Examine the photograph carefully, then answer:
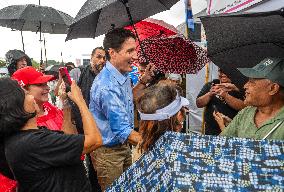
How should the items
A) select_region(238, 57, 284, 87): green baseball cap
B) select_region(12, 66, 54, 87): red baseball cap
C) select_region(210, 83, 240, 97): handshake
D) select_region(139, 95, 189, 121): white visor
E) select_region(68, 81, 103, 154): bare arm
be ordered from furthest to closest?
select_region(210, 83, 240, 97): handshake
select_region(12, 66, 54, 87): red baseball cap
select_region(238, 57, 284, 87): green baseball cap
select_region(68, 81, 103, 154): bare arm
select_region(139, 95, 189, 121): white visor

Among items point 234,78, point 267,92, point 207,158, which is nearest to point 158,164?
point 207,158

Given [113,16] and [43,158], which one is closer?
[43,158]

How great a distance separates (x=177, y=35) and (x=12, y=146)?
3.10m

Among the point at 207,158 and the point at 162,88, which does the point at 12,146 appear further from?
the point at 207,158

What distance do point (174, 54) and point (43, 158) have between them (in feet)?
10.0

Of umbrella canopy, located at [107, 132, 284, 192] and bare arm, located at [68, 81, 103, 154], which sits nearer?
umbrella canopy, located at [107, 132, 284, 192]

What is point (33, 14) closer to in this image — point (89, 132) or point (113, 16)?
point (113, 16)

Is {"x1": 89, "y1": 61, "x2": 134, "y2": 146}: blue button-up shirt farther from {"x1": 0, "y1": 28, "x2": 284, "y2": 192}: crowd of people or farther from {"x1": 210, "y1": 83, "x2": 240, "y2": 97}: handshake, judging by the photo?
{"x1": 210, "y1": 83, "x2": 240, "y2": 97}: handshake

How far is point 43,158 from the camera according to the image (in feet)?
6.78

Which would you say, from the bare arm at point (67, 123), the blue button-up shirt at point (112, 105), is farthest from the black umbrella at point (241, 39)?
the bare arm at point (67, 123)

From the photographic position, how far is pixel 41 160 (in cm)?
206

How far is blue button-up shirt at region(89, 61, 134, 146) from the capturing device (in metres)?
2.92

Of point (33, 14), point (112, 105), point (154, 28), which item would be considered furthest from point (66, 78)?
point (33, 14)

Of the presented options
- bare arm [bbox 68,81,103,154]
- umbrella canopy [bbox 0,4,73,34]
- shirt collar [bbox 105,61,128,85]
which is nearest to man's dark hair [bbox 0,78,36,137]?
bare arm [bbox 68,81,103,154]
